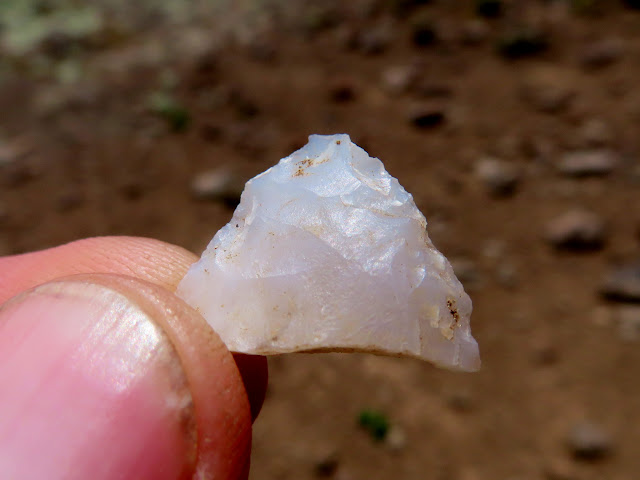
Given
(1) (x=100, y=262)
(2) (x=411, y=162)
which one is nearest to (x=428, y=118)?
(2) (x=411, y=162)

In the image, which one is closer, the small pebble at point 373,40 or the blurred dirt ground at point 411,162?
the blurred dirt ground at point 411,162

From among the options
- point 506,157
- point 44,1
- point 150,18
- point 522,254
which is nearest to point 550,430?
point 522,254

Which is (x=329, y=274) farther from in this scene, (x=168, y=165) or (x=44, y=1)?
(x=44, y=1)

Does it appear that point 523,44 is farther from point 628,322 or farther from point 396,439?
point 396,439

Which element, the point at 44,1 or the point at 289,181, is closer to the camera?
the point at 289,181

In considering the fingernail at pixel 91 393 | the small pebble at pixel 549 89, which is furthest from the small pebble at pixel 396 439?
the small pebble at pixel 549 89

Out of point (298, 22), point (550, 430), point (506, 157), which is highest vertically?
point (298, 22)

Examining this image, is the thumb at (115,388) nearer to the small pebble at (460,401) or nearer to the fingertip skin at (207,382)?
the fingertip skin at (207,382)

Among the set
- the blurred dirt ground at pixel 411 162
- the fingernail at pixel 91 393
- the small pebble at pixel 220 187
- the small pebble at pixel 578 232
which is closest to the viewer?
the fingernail at pixel 91 393
